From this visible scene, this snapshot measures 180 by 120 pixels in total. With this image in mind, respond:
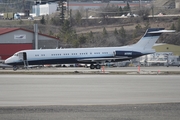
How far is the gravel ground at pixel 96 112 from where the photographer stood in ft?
61.9

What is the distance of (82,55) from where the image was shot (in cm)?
5688

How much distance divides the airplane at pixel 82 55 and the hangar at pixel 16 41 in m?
13.5

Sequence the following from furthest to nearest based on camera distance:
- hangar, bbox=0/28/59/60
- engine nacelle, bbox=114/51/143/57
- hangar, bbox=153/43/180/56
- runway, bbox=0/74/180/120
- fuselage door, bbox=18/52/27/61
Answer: hangar, bbox=153/43/180/56 → hangar, bbox=0/28/59/60 → engine nacelle, bbox=114/51/143/57 → fuselage door, bbox=18/52/27/61 → runway, bbox=0/74/180/120

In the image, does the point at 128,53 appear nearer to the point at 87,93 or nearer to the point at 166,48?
the point at 166,48

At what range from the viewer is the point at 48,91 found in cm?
2809

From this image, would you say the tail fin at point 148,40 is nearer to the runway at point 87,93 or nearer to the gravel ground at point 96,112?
the runway at point 87,93

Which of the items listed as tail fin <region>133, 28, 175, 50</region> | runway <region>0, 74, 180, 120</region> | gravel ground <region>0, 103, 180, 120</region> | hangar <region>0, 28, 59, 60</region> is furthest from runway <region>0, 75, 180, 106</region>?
hangar <region>0, 28, 59, 60</region>

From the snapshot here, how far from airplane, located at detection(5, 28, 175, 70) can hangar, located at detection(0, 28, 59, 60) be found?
13462 millimetres

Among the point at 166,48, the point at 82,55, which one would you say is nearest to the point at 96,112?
the point at 82,55

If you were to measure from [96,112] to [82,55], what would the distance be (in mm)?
36915

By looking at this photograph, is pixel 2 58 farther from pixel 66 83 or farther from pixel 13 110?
pixel 13 110

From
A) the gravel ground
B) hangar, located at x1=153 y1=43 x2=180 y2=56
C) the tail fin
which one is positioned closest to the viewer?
the gravel ground

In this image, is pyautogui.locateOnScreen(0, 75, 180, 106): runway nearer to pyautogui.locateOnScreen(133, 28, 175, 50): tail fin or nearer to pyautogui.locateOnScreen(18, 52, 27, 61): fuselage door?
pyautogui.locateOnScreen(18, 52, 27, 61): fuselage door

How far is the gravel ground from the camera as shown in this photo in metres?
18.9
